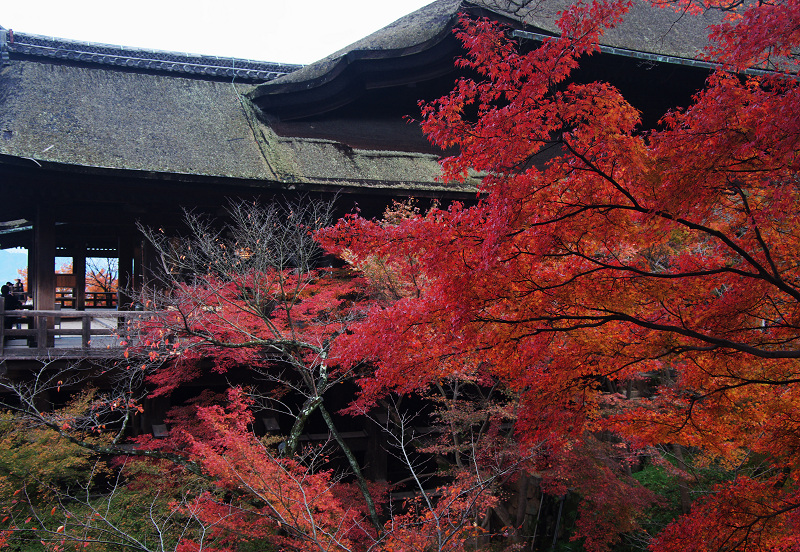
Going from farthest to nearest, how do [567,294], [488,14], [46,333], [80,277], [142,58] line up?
[80,277] → [142,58] → [488,14] → [46,333] → [567,294]

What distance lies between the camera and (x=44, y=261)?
29.7 feet

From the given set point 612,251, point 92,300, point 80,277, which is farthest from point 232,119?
point 92,300

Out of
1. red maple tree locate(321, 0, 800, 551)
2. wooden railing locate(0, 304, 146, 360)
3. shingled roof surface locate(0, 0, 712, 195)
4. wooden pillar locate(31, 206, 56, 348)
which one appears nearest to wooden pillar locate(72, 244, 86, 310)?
shingled roof surface locate(0, 0, 712, 195)

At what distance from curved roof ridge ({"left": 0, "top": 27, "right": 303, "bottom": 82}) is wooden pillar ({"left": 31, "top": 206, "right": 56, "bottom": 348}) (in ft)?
12.8

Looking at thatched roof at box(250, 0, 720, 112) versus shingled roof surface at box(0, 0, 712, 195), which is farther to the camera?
thatched roof at box(250, 0, 720, 112)

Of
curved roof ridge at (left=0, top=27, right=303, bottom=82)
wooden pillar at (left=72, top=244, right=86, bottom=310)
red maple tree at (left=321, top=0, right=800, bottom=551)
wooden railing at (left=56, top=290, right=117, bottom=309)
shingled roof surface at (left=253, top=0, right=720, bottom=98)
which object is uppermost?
shingled roof surface at (left=253, top=0, right=720, bottom=98)

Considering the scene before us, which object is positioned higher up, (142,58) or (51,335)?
(142,58)

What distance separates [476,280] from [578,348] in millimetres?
1543

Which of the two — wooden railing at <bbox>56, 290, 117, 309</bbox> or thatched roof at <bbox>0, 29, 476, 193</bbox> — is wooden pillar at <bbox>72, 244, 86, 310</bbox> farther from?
thatched roof at <bbox>0, 29, 476, 193</bbox>

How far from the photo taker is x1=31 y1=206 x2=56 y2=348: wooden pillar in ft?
29.5

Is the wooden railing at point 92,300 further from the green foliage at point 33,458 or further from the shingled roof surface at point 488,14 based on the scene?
the shingled roof surface at point 488,14

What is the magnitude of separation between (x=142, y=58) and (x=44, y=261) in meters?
5.11

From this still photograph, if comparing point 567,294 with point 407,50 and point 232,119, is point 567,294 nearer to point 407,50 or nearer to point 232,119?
point 407,50

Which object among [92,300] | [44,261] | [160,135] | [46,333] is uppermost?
[160,135]
